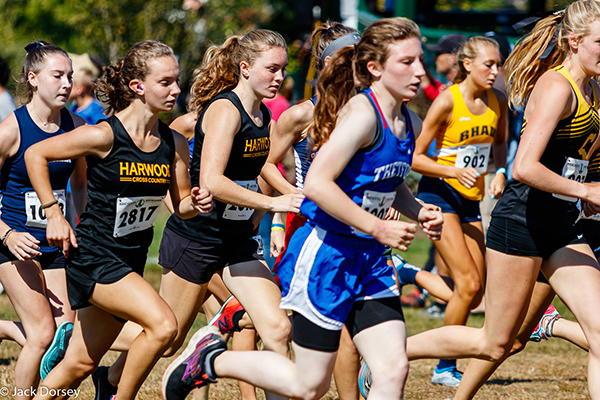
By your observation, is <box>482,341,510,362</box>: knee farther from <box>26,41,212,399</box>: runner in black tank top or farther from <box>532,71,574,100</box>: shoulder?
<box>26,41,212,399</box>: runner in black tank top

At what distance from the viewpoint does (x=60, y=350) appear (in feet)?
12.6

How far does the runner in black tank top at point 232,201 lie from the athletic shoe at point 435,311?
3.77 meters

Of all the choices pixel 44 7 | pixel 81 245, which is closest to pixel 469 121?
pixel 81 245

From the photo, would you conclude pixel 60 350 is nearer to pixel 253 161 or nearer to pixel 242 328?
pixel 242 328

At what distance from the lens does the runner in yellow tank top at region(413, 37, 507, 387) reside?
16.9 ft

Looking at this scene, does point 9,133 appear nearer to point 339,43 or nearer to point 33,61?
point 33,61

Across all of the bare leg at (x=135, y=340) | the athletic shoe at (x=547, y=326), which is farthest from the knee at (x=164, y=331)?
the athletic shoe at (x=547, y=326)

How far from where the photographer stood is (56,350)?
152 inches

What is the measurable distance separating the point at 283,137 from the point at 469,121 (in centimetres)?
177

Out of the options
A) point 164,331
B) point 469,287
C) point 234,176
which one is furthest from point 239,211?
point 469,287

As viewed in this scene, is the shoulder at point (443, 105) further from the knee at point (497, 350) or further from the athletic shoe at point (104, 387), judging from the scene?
the athletic shoe at point (104, 387)

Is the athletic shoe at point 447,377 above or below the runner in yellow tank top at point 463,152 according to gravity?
below

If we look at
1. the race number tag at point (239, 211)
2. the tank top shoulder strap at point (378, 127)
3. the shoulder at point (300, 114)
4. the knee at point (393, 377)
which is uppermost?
the tank top shoulder strap at point (378, 127)

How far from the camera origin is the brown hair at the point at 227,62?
384 cm
